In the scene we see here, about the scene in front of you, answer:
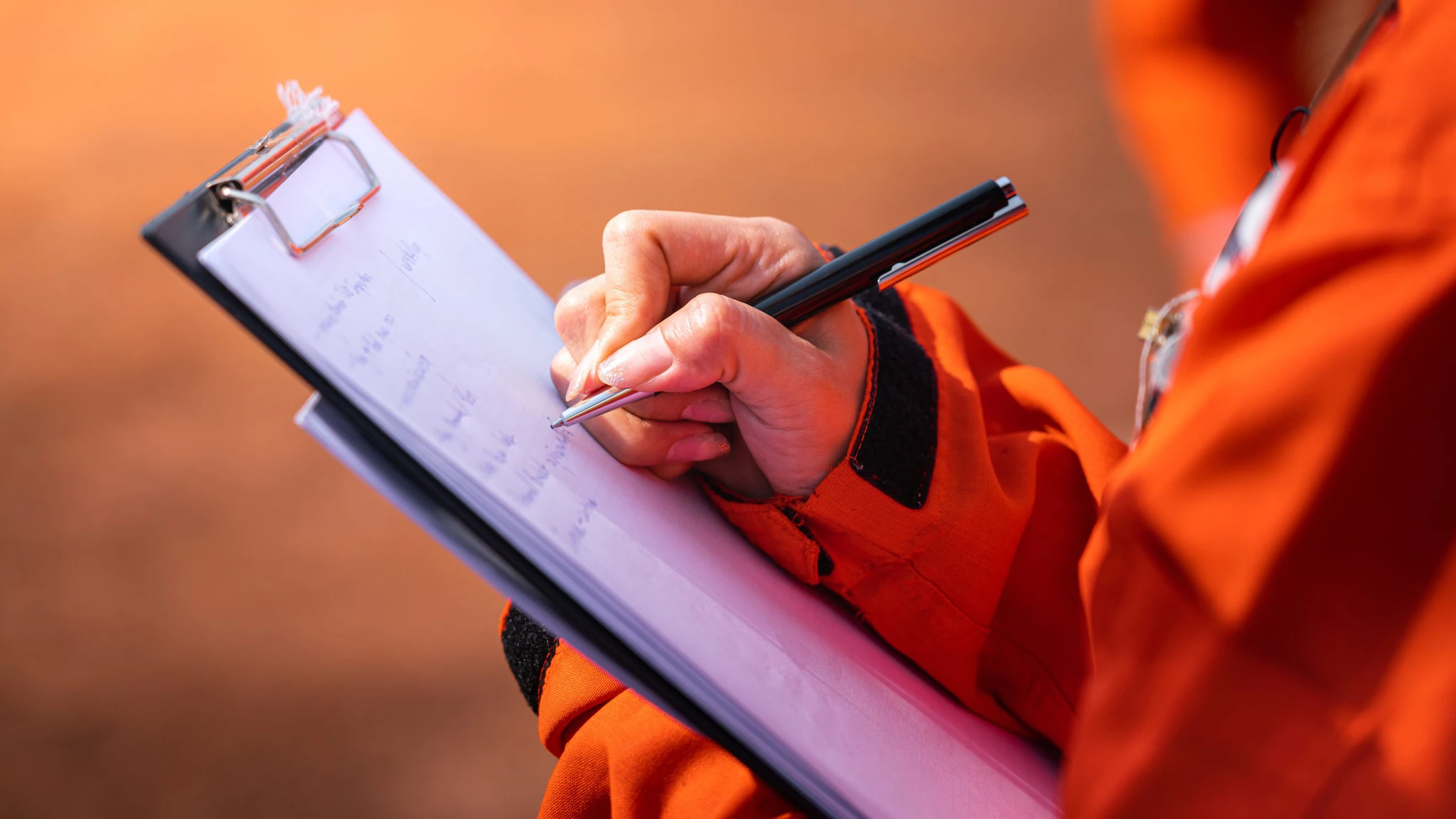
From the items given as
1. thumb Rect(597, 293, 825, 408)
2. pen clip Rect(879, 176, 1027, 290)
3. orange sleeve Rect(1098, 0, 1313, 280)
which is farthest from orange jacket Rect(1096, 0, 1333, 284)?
thumb Rect(597, 293, 825, 408)

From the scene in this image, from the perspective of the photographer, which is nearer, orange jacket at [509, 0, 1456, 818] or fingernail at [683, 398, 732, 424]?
orange jacket at [509, 0, 1456, 818]

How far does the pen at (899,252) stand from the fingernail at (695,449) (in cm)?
7

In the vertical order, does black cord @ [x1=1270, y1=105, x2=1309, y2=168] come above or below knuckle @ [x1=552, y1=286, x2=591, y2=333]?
below

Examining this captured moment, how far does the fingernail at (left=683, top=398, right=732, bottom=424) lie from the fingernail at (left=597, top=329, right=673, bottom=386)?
0.16 feet

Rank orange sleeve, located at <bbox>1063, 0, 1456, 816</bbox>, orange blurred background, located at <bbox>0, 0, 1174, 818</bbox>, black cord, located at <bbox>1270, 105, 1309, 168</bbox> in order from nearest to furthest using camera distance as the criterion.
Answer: orange sleeve, located at <bbox>1063, 0, 1456, 816</bbox> < black cord, located at <bbox>1270, 105, 1309, 168</bbox> < orange blurred background, located at <bbox>0, 0, 1174, 818</bbox>

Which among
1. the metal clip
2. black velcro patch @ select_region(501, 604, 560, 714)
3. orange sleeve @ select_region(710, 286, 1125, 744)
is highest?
the metal clip

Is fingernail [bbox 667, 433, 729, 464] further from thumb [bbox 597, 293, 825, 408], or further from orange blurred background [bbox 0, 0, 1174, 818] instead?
orange blurred background [bbox 0, 0, 1174, 818]

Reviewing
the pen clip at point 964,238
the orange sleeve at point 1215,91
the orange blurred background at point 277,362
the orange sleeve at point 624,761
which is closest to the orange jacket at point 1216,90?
the orange sleeve at point 1215,91

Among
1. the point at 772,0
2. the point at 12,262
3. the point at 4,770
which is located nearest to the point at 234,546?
the point at 4,770

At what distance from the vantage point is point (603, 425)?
439 mm

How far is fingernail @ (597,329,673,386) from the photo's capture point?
16.2 inches

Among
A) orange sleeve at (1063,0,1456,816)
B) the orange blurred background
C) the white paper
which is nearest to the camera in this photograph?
orange sleeve at (1063,0,1456,816)

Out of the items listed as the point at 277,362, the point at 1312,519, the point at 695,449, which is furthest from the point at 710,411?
the point at 277,362

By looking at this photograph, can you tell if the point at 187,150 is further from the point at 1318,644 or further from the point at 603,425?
the point at 1318,644
